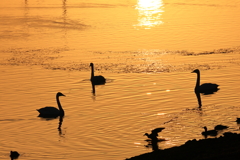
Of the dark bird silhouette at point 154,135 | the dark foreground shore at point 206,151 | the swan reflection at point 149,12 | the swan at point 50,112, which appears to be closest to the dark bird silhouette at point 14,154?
the dark foreground shore at point 206,151

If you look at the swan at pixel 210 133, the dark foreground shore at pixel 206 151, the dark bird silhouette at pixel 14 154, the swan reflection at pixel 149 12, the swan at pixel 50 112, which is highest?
the swan reflection at pixel 149 12

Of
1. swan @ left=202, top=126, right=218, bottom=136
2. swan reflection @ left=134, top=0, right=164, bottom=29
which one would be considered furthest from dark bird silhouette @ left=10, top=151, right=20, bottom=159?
swan reflection @ left=134, top=0, right=164, bottom=29

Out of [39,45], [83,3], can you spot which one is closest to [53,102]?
[39,45]

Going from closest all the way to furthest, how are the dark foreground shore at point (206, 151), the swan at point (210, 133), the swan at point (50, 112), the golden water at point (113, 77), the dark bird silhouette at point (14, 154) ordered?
the dark foreground shore at point (206, 151) < the dark bird silhouette at point (14, 154) < the swan at point (210, 133) < the golden water at point (113, 77) < the swan at point (50, 112)

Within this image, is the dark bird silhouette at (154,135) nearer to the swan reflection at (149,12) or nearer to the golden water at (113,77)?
the golden water at (113,77)

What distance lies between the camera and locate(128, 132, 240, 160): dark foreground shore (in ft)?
46.4

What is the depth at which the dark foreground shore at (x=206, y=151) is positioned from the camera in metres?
14.1

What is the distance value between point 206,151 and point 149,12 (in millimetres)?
41044

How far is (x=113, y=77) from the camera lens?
Result: 94.8 feet

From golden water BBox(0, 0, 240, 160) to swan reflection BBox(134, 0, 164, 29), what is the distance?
0.13 meters

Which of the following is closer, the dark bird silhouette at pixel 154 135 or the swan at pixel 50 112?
the dark bird silhouette at pixel 154 135

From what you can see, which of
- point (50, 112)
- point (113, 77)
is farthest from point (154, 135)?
point (113, 77)

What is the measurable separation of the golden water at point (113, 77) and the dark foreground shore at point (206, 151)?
6.66ft

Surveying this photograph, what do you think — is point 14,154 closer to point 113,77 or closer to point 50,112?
point 50,112
